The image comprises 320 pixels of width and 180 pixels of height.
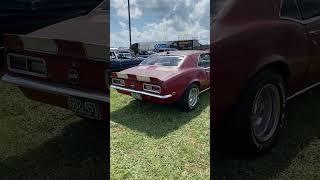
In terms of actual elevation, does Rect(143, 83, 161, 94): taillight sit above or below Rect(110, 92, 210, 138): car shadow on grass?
above

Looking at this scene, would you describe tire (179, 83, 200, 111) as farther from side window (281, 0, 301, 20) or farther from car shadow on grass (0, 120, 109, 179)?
side window (281, 0, 301, 20)

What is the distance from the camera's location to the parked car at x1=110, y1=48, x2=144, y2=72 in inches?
84.8

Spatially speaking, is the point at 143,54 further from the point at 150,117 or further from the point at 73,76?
the point at 73,76

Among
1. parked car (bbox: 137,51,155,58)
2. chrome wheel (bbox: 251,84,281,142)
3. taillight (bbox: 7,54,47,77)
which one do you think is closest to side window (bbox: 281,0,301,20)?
chrome wheel (bbox: 251,84,281,142)

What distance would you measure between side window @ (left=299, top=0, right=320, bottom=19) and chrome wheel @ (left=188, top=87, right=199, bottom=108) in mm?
1171

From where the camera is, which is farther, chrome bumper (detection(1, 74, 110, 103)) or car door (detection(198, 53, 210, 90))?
chrome bumper (detection(1, 74, 110, 103))

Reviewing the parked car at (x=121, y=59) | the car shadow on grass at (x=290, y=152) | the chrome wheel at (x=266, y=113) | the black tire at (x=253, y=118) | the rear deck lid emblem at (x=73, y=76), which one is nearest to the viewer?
the parked car at (x=121, y=59)

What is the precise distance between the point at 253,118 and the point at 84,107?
1133 mm

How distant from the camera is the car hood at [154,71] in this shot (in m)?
2.17

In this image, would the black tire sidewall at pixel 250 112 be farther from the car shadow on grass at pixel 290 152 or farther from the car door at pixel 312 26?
the car door at pixel 312 26

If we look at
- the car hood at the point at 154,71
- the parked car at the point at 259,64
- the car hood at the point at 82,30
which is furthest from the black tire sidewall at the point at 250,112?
the car hood at the point at 82,30

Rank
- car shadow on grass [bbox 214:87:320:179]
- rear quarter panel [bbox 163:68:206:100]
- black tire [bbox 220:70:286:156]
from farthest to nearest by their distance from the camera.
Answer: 1. car shadow on grass [bbox 214:87:320:179]
2. black tire [bbox 220:70:286:156]
3. rear quarter panel [bbox 163:68:206:100]


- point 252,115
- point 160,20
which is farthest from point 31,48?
point 252,115

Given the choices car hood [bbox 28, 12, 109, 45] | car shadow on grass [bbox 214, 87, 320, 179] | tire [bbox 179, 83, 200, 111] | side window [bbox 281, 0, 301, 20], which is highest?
side window [bbox 281, 0, 301, 20]
